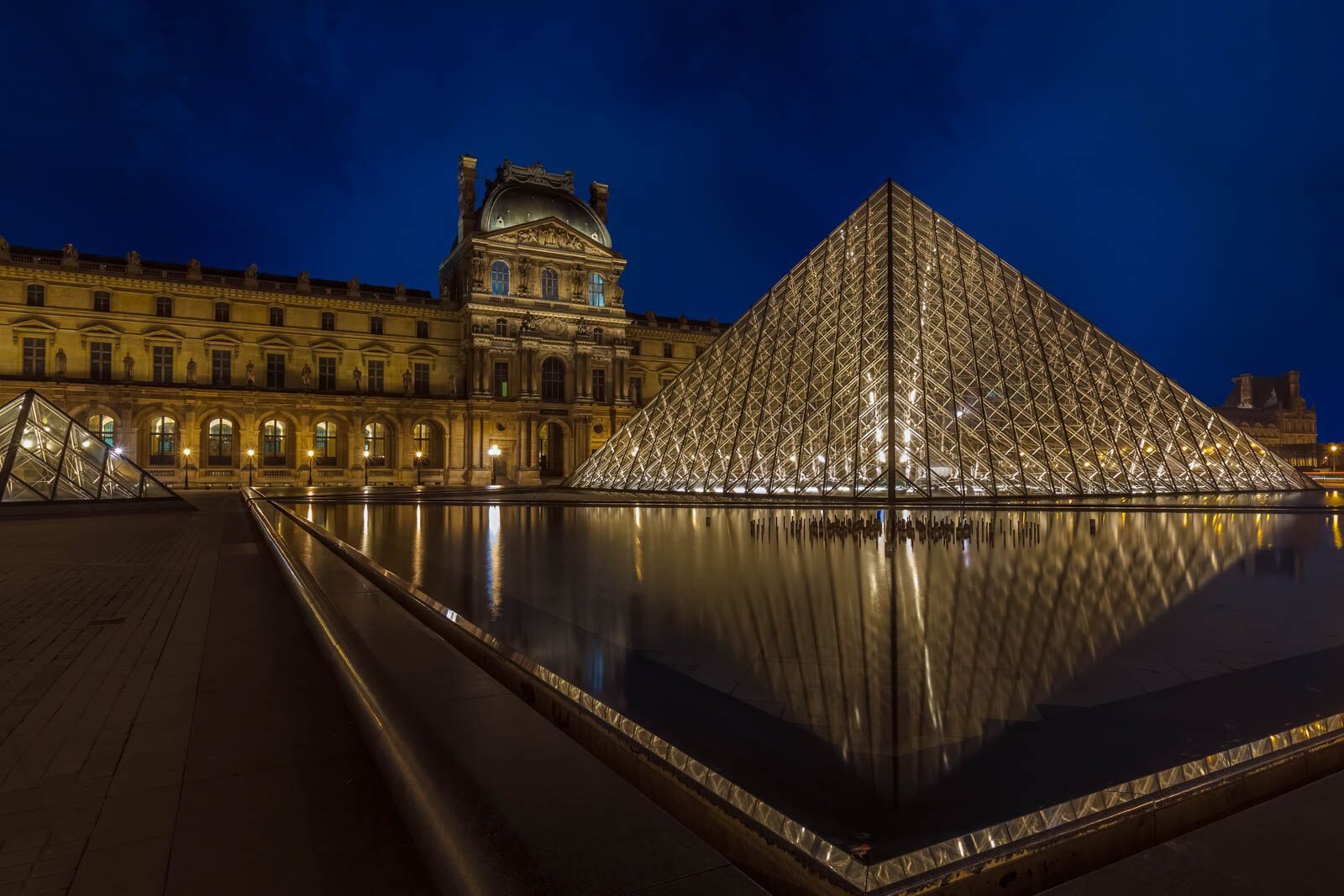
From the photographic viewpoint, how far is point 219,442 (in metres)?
37.9

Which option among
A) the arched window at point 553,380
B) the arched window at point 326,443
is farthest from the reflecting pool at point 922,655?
the arched window at point 553,380

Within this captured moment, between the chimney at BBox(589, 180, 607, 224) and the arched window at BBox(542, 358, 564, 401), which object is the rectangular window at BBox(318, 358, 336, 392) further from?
the chimney at BBox(589, 180, 607, 224)

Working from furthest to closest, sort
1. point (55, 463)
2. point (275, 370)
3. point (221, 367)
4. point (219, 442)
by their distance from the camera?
point (275, 370), point (221, 367), point (219, 442), point (55, 463)

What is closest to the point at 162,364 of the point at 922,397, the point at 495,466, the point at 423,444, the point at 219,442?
the point at 219,442

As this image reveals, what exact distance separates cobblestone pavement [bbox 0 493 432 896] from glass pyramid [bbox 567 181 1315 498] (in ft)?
51.4

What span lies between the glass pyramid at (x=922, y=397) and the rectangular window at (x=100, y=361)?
28706 millimetres

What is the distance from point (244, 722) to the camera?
3002mm

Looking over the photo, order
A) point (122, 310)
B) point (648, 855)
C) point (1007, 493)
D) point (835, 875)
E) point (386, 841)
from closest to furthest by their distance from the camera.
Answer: point (835, 875), point (648, 855), point (386, 841), point (1007, 493), point (122, 310)

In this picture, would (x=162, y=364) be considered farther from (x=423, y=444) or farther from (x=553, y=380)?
(x=553, y=380)

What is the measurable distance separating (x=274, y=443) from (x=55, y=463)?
21.5 m

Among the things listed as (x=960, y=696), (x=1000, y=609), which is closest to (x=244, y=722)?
(x=960, y=696)

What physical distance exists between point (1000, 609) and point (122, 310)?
44.1 metres

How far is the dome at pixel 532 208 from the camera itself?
43.9 meters

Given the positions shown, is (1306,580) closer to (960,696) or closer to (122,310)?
(960,696)
